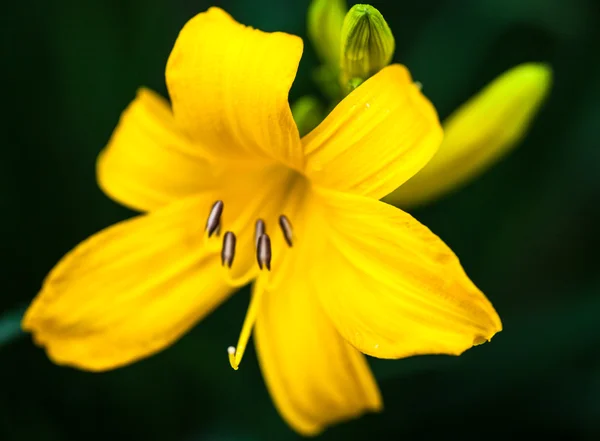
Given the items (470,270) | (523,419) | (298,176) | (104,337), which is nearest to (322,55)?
(298,176)

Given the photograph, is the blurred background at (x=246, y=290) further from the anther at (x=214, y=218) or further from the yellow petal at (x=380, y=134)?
the yellow petal at (x=380, y=134)

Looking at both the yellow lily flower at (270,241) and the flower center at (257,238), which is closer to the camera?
the yellow lily flower at (270,241)

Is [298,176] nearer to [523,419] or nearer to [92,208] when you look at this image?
[92,208]

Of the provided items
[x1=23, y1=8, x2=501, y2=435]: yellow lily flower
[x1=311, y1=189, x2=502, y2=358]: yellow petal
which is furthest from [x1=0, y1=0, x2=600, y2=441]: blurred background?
[x1=311, y1=189, x2=502, y2=358]: yellow petal

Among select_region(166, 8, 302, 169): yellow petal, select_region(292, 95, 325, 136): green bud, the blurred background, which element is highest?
select_region(166, 8, 302, 169): yellow petal

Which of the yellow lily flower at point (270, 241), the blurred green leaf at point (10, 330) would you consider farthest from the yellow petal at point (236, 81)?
the blurred green leaf at point (10, 330)

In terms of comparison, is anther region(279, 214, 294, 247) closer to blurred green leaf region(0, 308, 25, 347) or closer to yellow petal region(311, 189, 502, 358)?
yellow petal region(311, 189, 502, 358)
